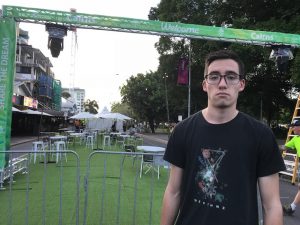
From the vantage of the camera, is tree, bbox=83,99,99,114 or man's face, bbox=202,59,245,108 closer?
man's face, bbox=202,59,245,108

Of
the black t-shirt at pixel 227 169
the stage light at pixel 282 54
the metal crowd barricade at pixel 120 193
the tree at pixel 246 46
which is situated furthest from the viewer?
the tree at pixel 246 46

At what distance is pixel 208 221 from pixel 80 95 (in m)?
196

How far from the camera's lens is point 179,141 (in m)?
2.74

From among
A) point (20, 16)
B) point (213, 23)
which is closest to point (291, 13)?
point (213, 23)

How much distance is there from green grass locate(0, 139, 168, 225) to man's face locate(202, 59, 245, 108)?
380 cm

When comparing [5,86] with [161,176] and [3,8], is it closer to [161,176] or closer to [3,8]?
[3,8]

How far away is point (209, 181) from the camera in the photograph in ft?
8.41

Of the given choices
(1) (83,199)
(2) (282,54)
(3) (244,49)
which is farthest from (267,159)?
(3) (244,49)

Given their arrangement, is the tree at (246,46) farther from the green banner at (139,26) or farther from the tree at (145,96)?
the tree at (145,96)

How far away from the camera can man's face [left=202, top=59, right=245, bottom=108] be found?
260cm

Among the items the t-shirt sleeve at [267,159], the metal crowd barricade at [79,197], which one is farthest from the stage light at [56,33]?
the t-shirt sleeve at [267,159]

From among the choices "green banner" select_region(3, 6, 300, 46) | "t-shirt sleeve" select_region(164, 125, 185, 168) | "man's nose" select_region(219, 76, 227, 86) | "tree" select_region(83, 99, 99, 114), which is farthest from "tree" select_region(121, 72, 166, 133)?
"tree" select_region(83, 99, 99, 114)

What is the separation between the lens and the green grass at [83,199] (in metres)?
7.41

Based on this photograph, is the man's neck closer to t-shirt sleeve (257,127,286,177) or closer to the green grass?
t-shirt sleeve (257,127,286,177)
